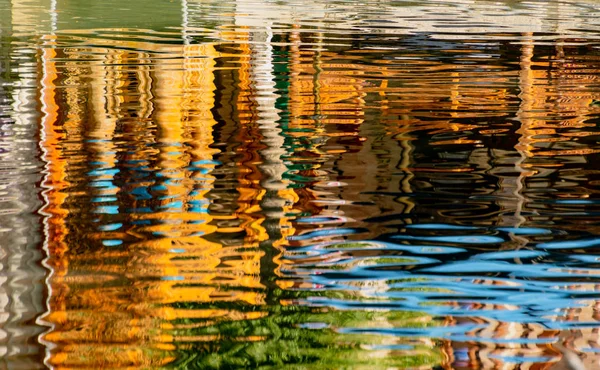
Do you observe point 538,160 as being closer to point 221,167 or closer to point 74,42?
Answer: point 221,167

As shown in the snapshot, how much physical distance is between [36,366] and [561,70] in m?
11.5

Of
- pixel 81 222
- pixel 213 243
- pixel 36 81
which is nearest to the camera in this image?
pixel 213 243

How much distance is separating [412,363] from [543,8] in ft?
100

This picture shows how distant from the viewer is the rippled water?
3820 millimetres

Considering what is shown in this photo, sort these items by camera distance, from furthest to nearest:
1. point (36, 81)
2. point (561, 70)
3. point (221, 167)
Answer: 1. point (561, 70)
2. point (36, 81)
3. point (221, 167)

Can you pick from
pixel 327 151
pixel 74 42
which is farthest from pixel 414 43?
pixel 327 151

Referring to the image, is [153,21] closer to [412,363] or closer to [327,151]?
[327,151]

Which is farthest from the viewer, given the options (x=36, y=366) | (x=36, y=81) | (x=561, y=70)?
(x=561, y=70)

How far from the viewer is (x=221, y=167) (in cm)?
706

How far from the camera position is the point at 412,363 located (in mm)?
3576

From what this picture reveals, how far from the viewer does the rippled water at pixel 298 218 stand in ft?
12.5

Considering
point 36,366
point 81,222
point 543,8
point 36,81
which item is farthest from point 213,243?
point 543,8

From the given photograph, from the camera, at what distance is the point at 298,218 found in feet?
18.4

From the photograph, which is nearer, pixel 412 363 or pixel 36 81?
pixel 412 363
